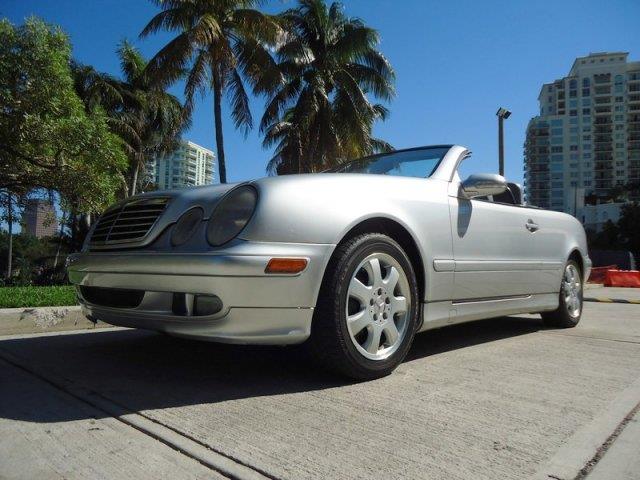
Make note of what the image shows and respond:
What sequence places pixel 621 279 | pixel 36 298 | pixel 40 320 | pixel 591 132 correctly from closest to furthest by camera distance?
pixel 40 320, pixel 36 298, pixel 621 279, pixel 591 132

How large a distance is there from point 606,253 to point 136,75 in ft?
80.5

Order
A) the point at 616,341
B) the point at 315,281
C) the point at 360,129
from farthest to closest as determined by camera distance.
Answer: the point at 360,129
the point at 616,341
the point at 315,281

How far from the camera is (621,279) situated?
14867 millimetres

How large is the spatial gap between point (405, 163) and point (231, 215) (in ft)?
5.67

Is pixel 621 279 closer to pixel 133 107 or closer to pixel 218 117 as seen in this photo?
pixel 218 117

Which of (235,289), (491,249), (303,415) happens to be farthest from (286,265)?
(491,249)

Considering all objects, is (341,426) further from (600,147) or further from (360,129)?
(600,147)

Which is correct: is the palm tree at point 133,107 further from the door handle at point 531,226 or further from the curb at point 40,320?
the door handle at point 531,226

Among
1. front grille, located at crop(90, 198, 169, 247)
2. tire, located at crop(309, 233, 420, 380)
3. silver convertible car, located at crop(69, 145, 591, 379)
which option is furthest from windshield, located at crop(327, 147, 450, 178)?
front grille, located at crop(90, 198, 169, 247)

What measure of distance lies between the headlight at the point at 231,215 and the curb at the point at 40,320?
2263 mm

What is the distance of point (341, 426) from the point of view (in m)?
2.04

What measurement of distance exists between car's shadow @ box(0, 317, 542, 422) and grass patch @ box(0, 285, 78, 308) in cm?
89

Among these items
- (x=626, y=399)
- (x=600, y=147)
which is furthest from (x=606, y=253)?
(x=600, y=147)

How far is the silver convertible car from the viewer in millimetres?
2346
